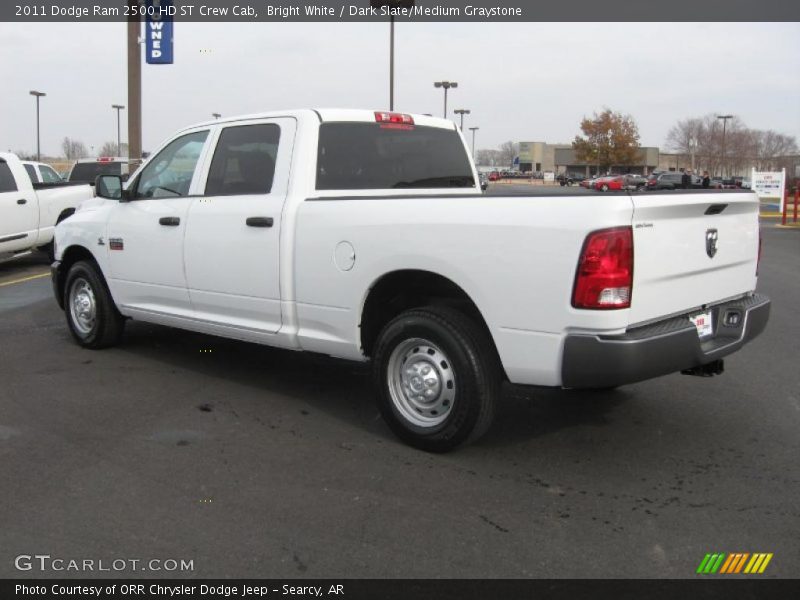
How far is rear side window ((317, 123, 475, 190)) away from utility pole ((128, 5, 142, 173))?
11.8m

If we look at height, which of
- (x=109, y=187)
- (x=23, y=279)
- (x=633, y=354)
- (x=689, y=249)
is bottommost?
(x=23, y=279)

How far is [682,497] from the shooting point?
11.9 feet

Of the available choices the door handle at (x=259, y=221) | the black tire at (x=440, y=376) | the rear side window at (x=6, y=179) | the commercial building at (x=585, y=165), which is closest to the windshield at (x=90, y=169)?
the rear side window at (x=6, y=179)

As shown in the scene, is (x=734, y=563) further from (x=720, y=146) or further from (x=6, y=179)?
(x=720, y=146)

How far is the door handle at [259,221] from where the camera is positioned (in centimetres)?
481

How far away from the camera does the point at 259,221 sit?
486 centimetres

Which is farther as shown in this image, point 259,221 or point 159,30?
point 159,30

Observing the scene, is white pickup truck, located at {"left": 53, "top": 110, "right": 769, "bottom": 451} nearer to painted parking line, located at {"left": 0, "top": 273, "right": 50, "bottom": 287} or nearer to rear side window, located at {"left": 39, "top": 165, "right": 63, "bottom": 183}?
painted parking line, located at {"left": 0, "top": 273, "right": 50, "bottom": 287}

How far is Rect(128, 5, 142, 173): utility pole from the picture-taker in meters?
15.5

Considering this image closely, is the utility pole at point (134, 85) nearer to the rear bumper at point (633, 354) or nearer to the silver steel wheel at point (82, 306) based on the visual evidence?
the silver steel wheel at point (82, 306)

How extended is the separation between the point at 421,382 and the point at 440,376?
0.14 meters

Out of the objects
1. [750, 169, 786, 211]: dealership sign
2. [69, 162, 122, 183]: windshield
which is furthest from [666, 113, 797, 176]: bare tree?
[69, 162, 122, 183]: windshield

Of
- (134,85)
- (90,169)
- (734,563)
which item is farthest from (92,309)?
(90,169)
